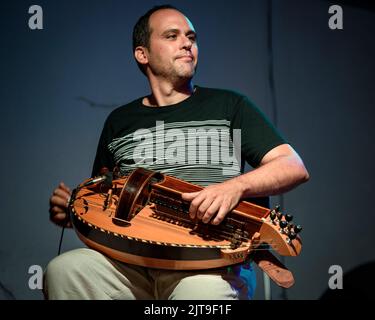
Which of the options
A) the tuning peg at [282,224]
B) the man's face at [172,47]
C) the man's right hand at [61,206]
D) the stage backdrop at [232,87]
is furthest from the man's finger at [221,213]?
the stage backdrop at [232,87]

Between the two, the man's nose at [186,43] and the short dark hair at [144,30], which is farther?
the short dark hair at [144,30]

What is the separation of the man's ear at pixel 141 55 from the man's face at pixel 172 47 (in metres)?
0.06

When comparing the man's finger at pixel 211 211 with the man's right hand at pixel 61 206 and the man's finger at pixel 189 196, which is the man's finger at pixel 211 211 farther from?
the man's right hand at pixel 61 206

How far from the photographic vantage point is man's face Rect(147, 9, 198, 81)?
1842 millimetres

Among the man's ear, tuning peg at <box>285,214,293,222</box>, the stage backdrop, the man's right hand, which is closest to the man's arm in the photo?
tuning peg at <box>285,214,293,222</box>

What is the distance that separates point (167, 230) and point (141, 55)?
0.99 meters

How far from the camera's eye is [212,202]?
1.30 meters

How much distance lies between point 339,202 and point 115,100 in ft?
4.26

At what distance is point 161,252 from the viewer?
51.4 inches

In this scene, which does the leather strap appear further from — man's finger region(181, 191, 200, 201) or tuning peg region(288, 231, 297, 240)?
man's finger region(181, 191, 200, 201)

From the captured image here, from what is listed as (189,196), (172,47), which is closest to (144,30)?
(172,47)

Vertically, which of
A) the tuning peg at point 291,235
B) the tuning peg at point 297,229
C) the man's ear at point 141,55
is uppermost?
the man's ear at point 141,55

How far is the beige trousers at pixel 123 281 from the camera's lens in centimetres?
132

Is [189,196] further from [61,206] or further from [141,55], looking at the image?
[141,55]
